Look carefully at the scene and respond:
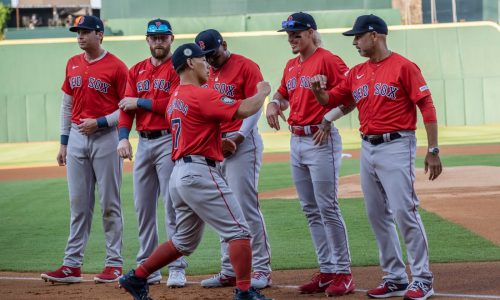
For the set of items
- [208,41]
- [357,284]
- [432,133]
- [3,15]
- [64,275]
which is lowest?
[357,284]

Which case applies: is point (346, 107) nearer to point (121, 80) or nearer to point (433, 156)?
point (433, 156)

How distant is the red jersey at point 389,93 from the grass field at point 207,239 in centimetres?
209

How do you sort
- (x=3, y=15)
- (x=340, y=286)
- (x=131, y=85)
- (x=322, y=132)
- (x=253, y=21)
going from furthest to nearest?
(x=3, y=15) → (x=253, y=21) → (x=131, y=85) → (x=322, y=132) → (x=340, y=286)

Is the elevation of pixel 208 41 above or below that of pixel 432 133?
above

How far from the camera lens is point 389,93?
21.1 ft

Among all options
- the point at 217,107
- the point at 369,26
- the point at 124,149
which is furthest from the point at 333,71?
the point at 124,149

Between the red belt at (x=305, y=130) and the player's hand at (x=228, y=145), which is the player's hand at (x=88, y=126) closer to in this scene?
the player's hand at (x=228, y=145)

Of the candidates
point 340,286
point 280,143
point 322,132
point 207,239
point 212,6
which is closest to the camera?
point 340,286

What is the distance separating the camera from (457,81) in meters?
32.0

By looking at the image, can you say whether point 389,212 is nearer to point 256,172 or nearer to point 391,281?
point 391,281

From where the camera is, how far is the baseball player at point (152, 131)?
727 cm

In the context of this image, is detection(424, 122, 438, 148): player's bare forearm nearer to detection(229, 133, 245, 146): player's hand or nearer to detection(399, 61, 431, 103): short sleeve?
detection(399, 61, 431, 103): short sleeve

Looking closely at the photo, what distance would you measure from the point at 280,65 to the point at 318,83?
25.2 m

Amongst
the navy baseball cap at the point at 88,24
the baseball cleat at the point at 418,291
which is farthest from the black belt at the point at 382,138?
the navy baseball cap at the point at 88,24
